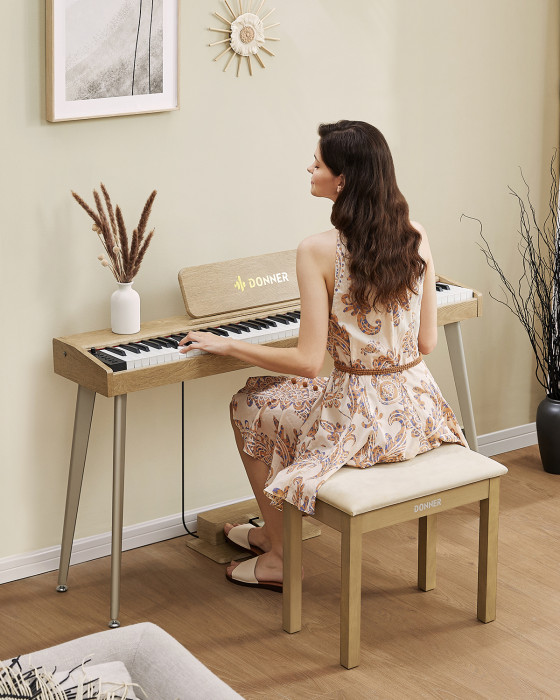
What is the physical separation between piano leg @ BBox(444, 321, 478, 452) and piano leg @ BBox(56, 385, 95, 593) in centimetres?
134

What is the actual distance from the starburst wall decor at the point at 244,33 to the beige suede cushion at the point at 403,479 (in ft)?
4.58

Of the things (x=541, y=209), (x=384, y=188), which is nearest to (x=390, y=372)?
(x=384, y=188)

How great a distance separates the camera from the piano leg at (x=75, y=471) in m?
3.15

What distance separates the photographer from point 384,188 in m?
2.85

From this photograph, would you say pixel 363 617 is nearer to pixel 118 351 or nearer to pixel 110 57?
pixel 118 351

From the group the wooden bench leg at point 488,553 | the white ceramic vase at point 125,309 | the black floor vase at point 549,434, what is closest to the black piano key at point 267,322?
the white ceramic vase at point 125,309

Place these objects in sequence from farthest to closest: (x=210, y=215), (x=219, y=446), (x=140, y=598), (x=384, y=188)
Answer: (x=219, y=446)
(x=210, y=215)
(x=140, y=598)
(x=384, y=188)

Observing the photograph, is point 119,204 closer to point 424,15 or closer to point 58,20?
point 58,20

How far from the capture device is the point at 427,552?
3.24m

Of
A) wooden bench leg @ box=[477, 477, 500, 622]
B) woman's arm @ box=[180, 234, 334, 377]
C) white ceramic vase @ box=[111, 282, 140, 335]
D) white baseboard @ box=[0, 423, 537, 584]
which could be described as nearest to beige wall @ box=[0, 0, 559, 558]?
white baseboard @ box=[0, 423, 537, 584]

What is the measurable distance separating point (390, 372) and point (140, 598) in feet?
3.43

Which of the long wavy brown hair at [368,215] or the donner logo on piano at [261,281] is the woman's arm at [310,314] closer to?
the long wavy brown hair at [368,215]

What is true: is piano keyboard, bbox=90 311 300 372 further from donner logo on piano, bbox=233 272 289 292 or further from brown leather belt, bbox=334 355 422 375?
brown leather belt, bbox=334 355 422 375

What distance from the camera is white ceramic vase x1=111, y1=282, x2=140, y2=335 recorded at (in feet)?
10.4
